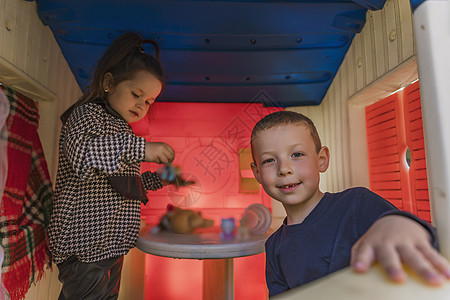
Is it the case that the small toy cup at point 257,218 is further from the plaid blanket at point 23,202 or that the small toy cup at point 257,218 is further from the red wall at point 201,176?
the plaid blanket at point 23,202

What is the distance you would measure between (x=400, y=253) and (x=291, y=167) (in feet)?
1.25

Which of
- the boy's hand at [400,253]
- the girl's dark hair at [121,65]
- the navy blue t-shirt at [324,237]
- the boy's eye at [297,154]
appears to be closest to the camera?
the boy's hand at [400,253]

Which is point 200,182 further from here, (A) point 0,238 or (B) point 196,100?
(A) point 0,238

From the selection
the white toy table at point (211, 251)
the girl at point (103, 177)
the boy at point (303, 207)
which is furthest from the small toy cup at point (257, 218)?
the girl at point (103, 177)

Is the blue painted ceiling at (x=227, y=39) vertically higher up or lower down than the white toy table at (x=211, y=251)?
higher up

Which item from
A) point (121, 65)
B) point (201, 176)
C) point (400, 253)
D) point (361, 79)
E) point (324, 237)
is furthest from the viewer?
point (201, 176)

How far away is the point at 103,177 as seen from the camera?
833 mm

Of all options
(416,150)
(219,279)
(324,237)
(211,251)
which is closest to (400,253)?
(324,237)

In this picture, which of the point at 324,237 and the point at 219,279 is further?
the point at 219,279

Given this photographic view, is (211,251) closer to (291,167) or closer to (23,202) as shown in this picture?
(291,167)

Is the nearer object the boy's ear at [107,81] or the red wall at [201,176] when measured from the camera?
the boy's ear at [107,81]

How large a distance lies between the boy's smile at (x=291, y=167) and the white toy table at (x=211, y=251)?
0.19m

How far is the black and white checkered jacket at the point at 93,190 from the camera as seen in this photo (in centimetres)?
71

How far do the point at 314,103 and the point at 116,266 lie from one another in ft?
3.41
